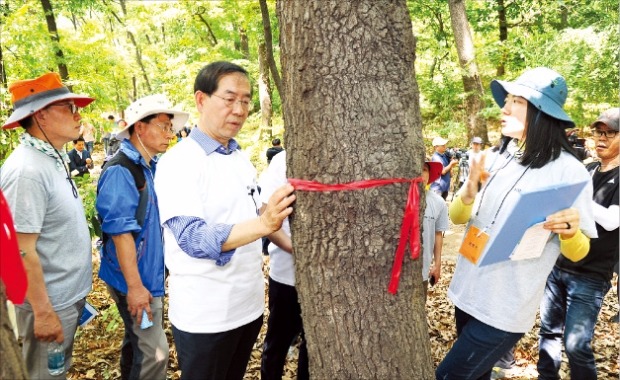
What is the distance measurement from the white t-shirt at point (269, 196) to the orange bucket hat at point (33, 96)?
1.27 metres

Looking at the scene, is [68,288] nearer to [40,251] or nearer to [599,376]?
[40,251]

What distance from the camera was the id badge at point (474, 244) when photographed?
7.30 feet

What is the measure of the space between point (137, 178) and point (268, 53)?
8.43m

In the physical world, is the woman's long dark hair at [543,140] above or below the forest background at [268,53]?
below

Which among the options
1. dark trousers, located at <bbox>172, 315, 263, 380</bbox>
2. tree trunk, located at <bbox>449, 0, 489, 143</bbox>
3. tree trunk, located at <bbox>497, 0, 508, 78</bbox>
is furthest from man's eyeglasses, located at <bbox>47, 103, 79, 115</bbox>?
tree trunk, located at <bbox>497, 0, 508, 78</bbox>

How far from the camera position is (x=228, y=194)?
2.07 metres

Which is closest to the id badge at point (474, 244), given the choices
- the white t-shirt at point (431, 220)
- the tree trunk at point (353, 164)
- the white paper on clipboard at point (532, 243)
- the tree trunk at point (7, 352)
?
the white paper on clipboard at point (532, 243)

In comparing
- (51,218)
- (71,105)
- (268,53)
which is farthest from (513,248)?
(268,53)

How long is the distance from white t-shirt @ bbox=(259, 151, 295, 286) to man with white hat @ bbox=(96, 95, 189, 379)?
2.42 feet

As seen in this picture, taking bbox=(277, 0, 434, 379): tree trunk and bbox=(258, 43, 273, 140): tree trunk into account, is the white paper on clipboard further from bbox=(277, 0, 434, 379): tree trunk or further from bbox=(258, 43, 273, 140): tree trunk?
bbox=(258, 43, 273, 140): tree trunk

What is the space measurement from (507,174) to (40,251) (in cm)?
262

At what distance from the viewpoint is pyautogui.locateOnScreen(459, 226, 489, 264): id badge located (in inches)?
87.7

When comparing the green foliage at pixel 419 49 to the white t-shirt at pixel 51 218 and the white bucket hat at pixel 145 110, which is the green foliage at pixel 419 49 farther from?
the white t-shirt at pixel 51 218

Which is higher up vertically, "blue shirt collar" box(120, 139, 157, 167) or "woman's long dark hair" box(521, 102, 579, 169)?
"blue shirt collar" box(120, 139, 157, 167)
